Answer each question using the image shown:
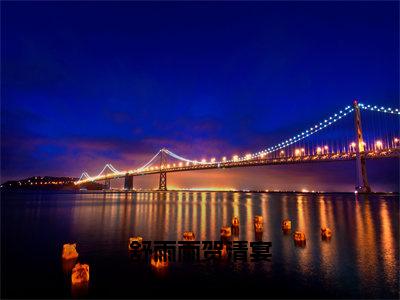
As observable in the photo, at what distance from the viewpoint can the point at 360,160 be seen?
198 feet

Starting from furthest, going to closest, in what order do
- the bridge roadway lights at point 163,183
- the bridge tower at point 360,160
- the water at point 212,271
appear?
1. the bridge roadway lights at point 163,183
2. the bridge tower at point 360,160
3. the water at point 212,271

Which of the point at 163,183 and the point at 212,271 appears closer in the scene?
the point at 212,271

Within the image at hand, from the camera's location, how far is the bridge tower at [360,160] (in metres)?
60.9

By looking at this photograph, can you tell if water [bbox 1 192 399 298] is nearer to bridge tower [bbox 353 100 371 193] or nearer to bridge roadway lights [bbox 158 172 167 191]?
bridge tower [bbox 353 100 371 193]

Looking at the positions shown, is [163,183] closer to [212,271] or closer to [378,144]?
[378,144]

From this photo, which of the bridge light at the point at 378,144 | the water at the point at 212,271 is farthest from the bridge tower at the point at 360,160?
the water at the point at 212,271

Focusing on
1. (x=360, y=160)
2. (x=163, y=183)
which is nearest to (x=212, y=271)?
(x=360, y=160)

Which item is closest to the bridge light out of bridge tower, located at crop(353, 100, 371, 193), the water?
bridge tower, located at crop(353, 100, 371, 193)

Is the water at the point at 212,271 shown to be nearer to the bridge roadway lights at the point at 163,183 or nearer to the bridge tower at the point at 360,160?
the bridge tower at the point at 360,160

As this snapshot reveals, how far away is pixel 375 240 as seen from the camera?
18188 mm

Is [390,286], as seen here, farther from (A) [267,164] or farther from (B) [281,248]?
(A) [267,164]

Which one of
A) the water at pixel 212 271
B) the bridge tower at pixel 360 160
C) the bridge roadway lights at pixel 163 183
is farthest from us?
the bridge roadway lights at pixel 163 183

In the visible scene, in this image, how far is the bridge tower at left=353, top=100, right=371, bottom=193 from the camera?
60.9m

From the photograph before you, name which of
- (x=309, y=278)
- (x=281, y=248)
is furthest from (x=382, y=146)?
(x=309, y=278)
